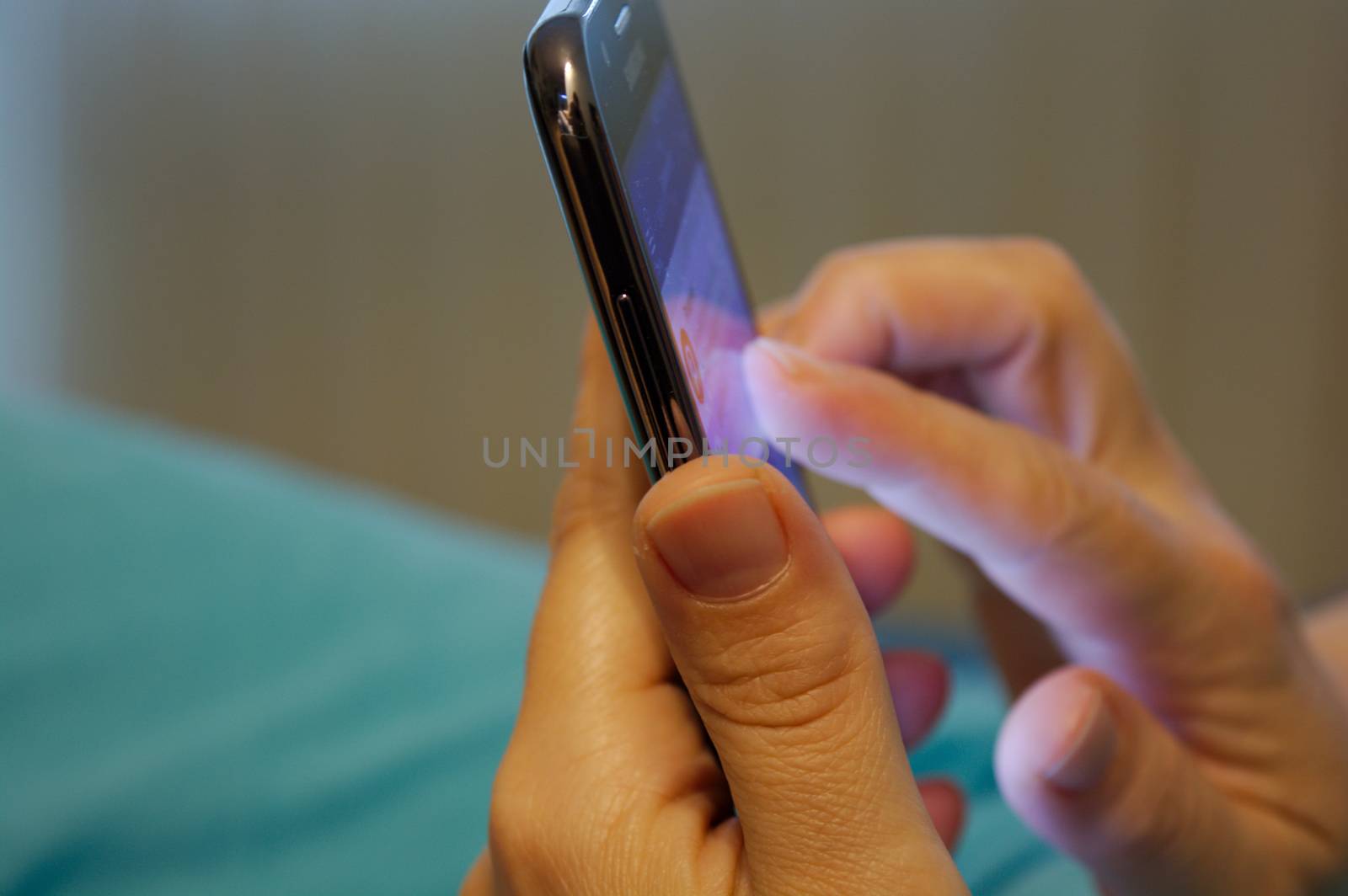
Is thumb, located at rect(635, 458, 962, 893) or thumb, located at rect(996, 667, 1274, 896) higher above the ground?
thumb, located at rect(635, 458, 962, 893)

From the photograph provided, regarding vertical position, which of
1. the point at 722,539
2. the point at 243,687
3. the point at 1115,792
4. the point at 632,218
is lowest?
the point at 1115,792

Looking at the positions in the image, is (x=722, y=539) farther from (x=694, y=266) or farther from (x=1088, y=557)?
(x=1088, y=557)

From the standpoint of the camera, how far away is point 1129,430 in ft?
2.33

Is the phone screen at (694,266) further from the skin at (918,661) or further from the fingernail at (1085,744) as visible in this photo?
Result: the fingernail at (1085,744)

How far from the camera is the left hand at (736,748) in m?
0.38

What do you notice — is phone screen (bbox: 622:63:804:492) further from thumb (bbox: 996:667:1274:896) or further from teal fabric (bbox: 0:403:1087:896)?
teal fabric (bbox: 0:403:1087:896)

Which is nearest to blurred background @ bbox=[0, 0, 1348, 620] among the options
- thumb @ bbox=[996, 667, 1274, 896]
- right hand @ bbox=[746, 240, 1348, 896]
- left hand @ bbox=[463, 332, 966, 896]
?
right hand @ bbox=[746, 240, 1348, 896]

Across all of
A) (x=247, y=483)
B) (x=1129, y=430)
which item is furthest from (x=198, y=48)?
(x=1129, y=430)

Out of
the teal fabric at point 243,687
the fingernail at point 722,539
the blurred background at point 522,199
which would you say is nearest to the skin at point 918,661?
the fingernail at point 722,539

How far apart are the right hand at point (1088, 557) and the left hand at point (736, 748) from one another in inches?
6.3

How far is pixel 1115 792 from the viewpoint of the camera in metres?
0.56

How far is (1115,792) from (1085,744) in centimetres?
3

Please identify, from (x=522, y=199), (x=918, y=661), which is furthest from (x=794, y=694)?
(x=522, y=199)

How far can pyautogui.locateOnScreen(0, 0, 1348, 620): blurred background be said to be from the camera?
1.49 meters
